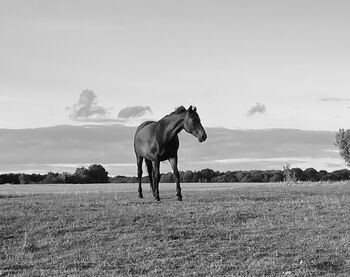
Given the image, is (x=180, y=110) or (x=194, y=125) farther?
(x=180, y=110)

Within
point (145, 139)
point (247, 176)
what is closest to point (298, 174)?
point (247, 176)

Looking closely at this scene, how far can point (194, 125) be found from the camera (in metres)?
21.1

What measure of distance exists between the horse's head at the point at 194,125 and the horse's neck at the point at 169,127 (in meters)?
0.39

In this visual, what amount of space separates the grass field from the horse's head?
249 cm

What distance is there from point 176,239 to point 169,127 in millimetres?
6775

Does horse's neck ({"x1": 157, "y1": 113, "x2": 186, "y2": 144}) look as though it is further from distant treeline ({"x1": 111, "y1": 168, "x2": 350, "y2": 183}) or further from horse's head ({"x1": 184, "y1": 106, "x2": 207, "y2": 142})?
distant treeline ({"x1": 111, "y1": 168, "x2": 350, "y2": 183})

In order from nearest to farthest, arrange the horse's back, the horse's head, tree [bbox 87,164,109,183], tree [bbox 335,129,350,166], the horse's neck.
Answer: the horse's head → the horse's neck → the horse's back → tree [bbox 87,164,109,183] → tree [bbox 335,129,350,166]

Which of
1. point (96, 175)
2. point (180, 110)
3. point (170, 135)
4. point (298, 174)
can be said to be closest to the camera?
point (170, 135)

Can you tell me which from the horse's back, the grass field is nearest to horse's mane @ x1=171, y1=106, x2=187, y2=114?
the horse's back

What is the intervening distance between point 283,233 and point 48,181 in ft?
196

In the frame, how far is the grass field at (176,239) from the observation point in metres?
13.5

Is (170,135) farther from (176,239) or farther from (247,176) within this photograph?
(247,176)

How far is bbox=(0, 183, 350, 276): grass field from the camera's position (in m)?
13.5

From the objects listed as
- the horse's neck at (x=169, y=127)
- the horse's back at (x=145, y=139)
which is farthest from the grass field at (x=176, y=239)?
the horse's back at (x=145, y=139)
